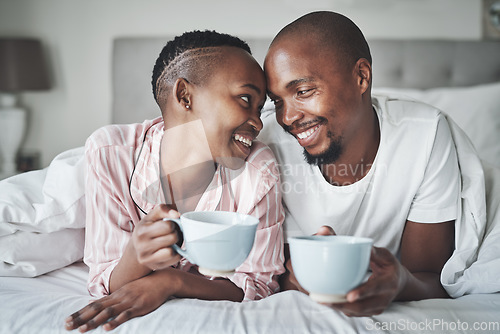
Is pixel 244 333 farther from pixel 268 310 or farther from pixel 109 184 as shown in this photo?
pixel 109 184

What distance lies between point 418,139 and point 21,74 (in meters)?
1.87

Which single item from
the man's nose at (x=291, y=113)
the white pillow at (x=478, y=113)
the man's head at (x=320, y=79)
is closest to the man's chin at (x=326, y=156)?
the man's head at (x=320, y=79)

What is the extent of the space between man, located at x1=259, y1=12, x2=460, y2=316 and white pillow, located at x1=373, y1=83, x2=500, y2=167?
64 cm

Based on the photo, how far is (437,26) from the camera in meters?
2.12

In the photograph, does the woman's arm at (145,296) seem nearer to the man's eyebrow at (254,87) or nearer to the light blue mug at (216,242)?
the light blue mug at (216,242)

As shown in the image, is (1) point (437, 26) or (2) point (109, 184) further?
(1) point (437, 26)

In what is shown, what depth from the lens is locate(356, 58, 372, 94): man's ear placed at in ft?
3.36

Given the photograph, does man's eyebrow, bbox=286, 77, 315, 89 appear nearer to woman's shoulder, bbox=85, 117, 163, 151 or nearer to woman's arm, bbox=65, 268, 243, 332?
woman's shoulder, bbox=85, 117, 163, 151

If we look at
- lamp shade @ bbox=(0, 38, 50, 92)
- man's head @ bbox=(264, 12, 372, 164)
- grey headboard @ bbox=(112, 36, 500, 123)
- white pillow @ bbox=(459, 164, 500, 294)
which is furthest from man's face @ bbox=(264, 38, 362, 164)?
lamp shade @ bbox=(0, 38, 50, 92)

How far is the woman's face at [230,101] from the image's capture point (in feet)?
2.76

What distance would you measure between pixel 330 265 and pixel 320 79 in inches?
20.0

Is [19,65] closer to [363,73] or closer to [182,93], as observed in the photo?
[182,93]

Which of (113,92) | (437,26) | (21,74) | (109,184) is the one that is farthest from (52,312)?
(437,26)

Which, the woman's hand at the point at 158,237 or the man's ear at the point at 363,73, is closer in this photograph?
the woman's hand at the point at 158,237
